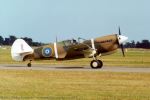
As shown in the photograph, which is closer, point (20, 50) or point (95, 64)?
point (95, 64)

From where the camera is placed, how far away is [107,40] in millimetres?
36156

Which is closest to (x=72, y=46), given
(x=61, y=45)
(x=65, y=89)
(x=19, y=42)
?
(x=61, y=45)

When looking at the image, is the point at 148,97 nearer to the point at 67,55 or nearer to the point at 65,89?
the point at 65,89

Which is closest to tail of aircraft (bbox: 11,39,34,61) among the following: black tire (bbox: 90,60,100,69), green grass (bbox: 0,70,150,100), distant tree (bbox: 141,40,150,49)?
black tire (bbox: 90,60,100,69)

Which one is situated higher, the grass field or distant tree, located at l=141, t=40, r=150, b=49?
distant tree, located at l=141, t=40, r=150, b=49

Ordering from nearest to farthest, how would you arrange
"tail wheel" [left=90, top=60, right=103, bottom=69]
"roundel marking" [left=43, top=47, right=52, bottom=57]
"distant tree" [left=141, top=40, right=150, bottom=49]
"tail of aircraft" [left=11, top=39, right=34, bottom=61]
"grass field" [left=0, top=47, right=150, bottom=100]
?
"grass field" [left=0, top=47, right=150, bottom=100]
"tail wheel" [left=90, top=60, right=103, bottom=69]
"roundel marking" [left=43, top=47, right=52, bottom=57]
"tail of aircraft" [left=11, top=39, right=34, bottom=61]
"distant tree" [left=141, top=40, right=150, bottom=49]

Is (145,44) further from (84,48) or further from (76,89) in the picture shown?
(76,89)

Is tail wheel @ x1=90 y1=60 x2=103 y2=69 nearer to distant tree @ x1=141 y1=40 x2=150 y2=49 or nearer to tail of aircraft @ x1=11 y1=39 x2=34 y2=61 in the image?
tail of aircraft @ x1=11 y1=39 x2=34 y2=61

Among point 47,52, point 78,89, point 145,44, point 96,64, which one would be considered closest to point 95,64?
point 96,64

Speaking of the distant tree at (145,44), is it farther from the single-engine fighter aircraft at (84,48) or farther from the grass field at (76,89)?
the grass field at (76,89)

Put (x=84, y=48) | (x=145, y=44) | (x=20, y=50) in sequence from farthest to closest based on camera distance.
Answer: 1. (x=145, y=44)
2. (x=20, y=50)
3. (x=84, y=48)

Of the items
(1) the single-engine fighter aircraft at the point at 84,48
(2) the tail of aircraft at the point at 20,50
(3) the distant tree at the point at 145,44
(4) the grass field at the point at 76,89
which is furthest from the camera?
(3) the distant tree at the point at 145,44

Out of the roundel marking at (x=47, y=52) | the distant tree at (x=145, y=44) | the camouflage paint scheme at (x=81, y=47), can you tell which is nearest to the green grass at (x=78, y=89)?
the camouflage paint scheme at (x=81, y=47)

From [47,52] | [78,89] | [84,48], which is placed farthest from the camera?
[47,52]
